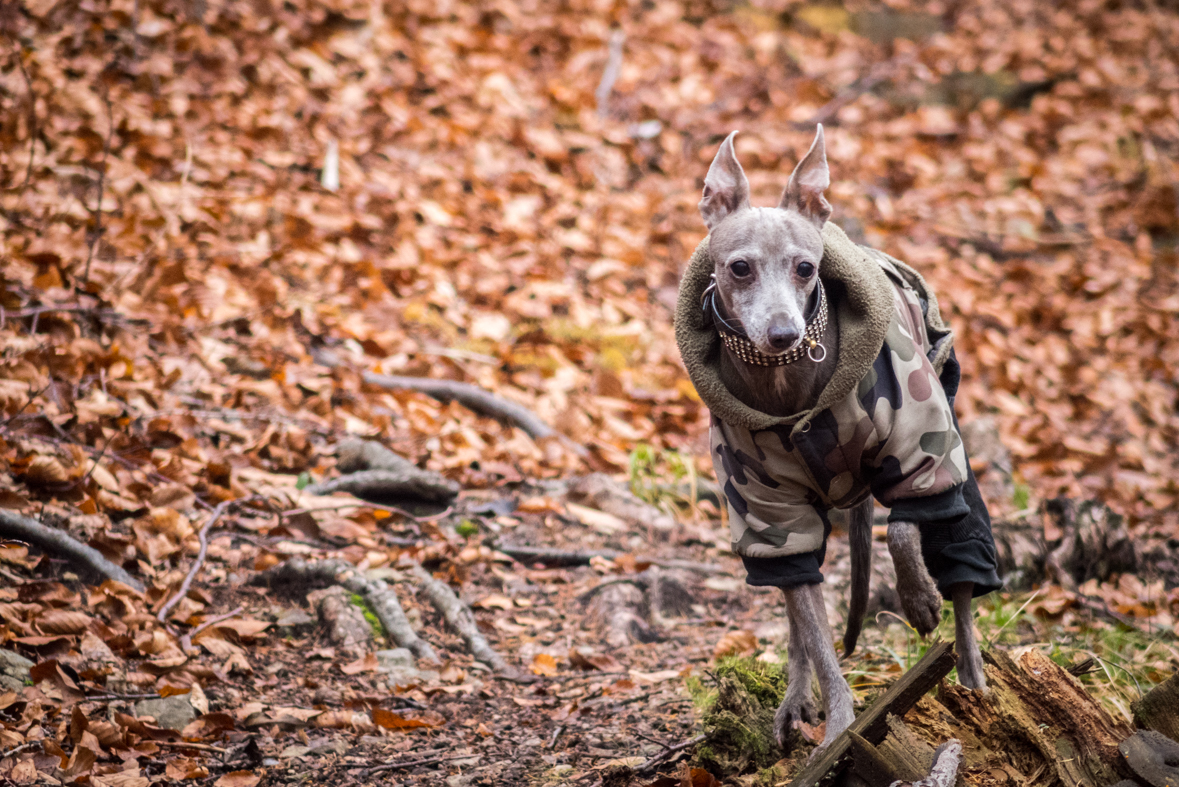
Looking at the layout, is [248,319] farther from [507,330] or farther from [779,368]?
[779,368]

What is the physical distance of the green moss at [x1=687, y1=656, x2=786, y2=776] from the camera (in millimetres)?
2787

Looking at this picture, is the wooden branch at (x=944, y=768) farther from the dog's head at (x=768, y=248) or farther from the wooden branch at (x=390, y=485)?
the wooden branch at (x=390, y=485)

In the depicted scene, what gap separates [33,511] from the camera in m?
3.58

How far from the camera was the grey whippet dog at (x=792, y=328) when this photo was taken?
2627mm

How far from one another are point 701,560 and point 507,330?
7.69 feet

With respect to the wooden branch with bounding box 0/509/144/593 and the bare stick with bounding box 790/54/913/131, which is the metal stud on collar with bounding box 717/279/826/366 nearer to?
the wooden branch with bounding box 0/509/144/593

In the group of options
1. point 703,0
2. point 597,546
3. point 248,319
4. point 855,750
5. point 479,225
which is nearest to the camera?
point 855,750

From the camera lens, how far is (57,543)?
343cm

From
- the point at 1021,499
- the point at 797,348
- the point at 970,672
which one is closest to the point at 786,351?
the point at 797,348

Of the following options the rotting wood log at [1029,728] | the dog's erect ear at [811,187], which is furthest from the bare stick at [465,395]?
the rotting wood log at [1029,728]

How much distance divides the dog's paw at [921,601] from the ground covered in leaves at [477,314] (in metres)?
0.64

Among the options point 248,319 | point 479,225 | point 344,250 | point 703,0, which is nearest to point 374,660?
point 248,319

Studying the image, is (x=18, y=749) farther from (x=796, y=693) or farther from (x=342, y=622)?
(x=796, y=693)

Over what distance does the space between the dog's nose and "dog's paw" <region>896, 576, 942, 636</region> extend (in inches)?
31.4
